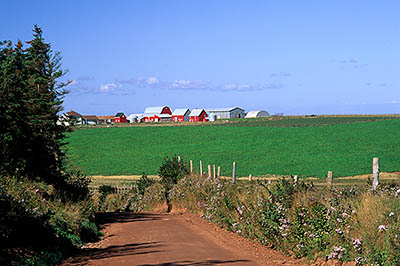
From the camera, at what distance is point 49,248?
1178 centimetres

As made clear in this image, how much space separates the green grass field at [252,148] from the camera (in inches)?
2066

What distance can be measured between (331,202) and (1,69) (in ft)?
42.2

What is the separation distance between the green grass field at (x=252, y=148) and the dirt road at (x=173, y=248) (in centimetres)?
3061

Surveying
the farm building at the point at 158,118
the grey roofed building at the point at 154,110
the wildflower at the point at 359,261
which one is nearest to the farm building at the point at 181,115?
the farm building at the point at 158,118

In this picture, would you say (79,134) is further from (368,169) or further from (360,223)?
(360,223)

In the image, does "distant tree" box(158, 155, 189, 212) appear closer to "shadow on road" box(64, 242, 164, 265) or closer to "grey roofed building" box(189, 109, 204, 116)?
"shadow on road" box(64, 242, 164, 265)

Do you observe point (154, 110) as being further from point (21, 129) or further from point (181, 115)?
point (21, 129)

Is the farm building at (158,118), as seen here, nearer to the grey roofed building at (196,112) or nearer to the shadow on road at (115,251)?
the grey roofed building at (196,112)

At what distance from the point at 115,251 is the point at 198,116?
13605 cm

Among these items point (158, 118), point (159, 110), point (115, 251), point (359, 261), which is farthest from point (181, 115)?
point (359, 261)

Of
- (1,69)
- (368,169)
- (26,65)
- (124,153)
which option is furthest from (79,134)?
(1,69)

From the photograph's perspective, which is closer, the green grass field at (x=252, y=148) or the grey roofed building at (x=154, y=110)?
the green grass field at (x=252, y=148)

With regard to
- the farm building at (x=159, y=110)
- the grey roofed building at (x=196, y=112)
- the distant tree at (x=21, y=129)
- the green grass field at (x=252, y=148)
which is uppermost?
the farm building at (x=159, y=110)

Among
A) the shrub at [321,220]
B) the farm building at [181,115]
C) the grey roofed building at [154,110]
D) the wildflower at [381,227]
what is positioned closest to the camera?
the wildflower at [381,227]
